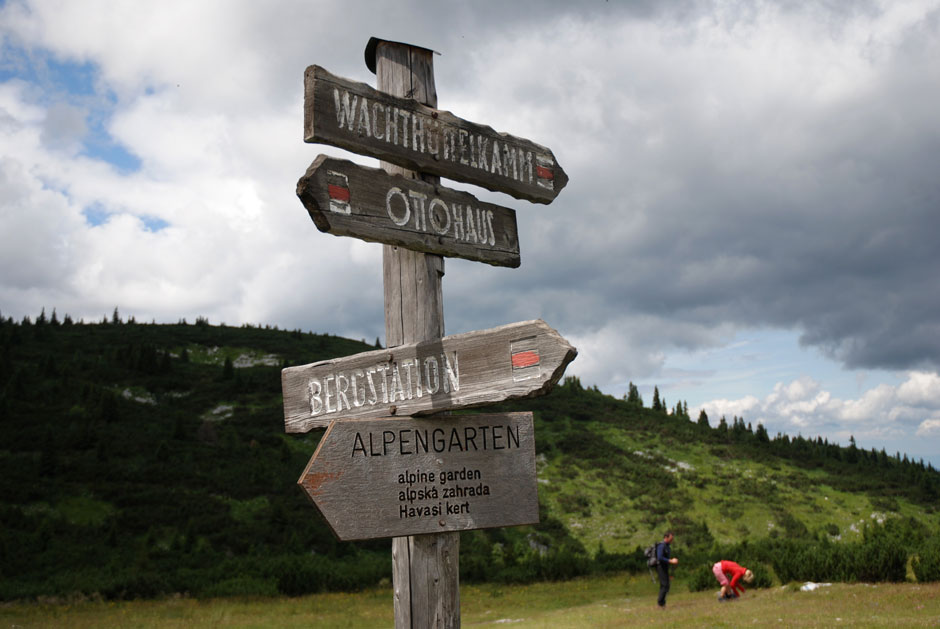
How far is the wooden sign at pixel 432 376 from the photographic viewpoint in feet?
9.61

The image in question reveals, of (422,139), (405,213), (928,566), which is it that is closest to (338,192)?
(405,213)

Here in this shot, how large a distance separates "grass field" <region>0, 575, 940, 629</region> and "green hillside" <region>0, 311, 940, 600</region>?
5.50 ft

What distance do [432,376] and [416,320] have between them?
0.44 m

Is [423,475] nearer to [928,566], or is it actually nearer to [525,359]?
[525,359]

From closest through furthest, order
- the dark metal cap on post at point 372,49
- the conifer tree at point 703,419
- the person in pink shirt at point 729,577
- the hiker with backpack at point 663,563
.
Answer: the dark metal cap on post at point 372,49
the hiker with backpack at point 663,563
the person in pink shirt at point 729,577
the conifer tree at point 703,419

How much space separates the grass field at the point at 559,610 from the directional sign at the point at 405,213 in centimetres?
928

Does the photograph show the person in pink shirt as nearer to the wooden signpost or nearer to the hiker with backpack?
the hiker with backpack

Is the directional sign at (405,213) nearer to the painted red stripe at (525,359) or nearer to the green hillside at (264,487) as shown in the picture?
the painted red stripe at (525,359)

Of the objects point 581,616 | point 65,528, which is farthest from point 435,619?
point 65,528

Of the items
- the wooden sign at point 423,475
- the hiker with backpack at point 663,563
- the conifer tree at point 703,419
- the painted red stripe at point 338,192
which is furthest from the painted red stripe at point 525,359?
the conifer tree at point 703,419

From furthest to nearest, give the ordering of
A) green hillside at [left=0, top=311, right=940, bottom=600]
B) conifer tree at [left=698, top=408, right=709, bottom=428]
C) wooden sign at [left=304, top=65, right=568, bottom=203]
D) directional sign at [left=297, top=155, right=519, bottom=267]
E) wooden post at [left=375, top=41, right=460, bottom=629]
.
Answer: conifer tree at [left=698, top=408, right=709, bottom=428] → green hillside at [left=0, top=311, right=940, bottom=600] → wooden post at [left=375, top=41, right=460, bottom=629] → wooden sign at [left=304, top=65, right=568, bottom=203] → directional sign at [left=297, top=155, right=519, bottom=267]

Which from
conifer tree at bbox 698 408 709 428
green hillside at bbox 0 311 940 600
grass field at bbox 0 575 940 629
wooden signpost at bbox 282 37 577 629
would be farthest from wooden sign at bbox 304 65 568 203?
conifer tree at bbox 698 408 709 428

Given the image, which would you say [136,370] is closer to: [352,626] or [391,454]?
[352,626]

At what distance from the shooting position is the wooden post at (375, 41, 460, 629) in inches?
130
